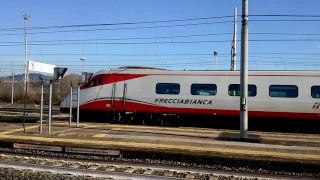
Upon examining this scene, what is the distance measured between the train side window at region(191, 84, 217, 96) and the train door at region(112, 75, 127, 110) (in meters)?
3.53

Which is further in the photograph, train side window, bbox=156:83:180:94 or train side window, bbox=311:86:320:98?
train side window, bbox=156:83:180:94

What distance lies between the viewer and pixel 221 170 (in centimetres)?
830

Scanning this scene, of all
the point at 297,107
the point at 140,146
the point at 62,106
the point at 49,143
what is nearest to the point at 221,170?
the point at 140,146

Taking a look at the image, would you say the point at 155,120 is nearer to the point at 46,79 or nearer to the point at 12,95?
the point at 46,79

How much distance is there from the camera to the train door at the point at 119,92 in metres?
17.1

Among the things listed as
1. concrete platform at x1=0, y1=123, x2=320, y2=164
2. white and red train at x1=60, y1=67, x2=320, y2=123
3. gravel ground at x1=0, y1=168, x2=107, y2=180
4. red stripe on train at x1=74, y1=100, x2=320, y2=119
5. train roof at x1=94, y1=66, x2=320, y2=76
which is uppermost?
train roof at x1=94, y1=66, x2=320, y2=76

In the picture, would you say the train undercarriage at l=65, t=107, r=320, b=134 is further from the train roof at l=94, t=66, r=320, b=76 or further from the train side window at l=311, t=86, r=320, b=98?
the train roof at l=94, t=66, r=320, b=76

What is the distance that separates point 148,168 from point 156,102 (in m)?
8.37

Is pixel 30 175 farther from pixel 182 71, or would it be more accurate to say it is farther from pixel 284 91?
pixel 284 91

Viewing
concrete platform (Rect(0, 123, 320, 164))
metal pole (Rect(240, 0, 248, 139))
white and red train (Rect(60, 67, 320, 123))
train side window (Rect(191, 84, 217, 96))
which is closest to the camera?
concrete platform (Rect(0, 123, 320, 164))

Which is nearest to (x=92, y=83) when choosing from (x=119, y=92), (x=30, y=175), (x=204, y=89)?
(x=119, y=92)

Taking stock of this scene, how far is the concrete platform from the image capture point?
8.93 metres

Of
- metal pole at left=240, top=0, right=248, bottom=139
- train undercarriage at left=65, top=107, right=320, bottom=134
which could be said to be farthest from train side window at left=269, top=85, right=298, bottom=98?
metal pole at left=240, top=0, right=248, bottom=139

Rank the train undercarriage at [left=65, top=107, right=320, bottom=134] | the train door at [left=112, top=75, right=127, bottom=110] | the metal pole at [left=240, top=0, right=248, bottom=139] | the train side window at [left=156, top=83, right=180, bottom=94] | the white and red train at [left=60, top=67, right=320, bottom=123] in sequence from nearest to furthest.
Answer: the metal pole at [left=240, top=0, right=248, bottom=139], the white and red train at [left=60, top=67, right=320, bottom=123], the train undercarriage at [left=65, top=107, right=320, bottom=134], the train side window at [left=156, top=83, right=180, bottom=94], the train door at [left=112, top=75, right=127, bottom=110]
